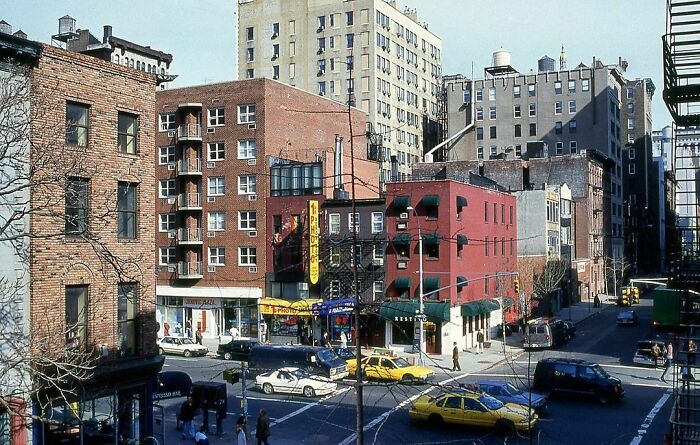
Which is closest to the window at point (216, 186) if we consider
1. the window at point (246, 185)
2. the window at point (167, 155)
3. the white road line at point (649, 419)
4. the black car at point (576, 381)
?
the window at point (246, 185)

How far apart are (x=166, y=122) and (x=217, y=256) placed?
36.4 feet

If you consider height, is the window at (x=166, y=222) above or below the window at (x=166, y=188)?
below

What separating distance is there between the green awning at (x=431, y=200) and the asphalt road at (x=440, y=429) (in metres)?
Answer: 11.6

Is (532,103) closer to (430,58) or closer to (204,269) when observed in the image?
(430,58)

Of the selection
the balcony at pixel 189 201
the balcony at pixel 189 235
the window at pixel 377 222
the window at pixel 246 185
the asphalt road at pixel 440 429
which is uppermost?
the window at pixel 246 185

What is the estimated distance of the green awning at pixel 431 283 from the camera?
160 ft

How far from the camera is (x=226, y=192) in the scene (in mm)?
56250

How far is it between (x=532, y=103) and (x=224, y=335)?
2429 inches

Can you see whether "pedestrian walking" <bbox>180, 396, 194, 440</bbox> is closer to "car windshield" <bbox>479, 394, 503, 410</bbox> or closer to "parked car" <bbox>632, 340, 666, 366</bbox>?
"car windshield" <bbox>479, 394, 503, 410</bbox>

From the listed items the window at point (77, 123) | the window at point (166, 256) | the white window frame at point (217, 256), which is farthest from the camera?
the window at point (166, 256)

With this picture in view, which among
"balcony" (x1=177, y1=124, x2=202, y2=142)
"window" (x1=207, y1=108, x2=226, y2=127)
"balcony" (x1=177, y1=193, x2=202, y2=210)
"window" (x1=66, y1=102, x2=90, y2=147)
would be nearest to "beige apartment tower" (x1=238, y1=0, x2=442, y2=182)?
"window" (x1=207, y1=108, x2=226, y2=127)

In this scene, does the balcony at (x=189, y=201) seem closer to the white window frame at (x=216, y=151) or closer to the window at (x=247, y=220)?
the white window frame at (x=216, y=151)

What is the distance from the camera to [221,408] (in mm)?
28188

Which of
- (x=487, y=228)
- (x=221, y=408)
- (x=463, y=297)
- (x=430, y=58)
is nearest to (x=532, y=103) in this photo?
(x=430, y=58)
